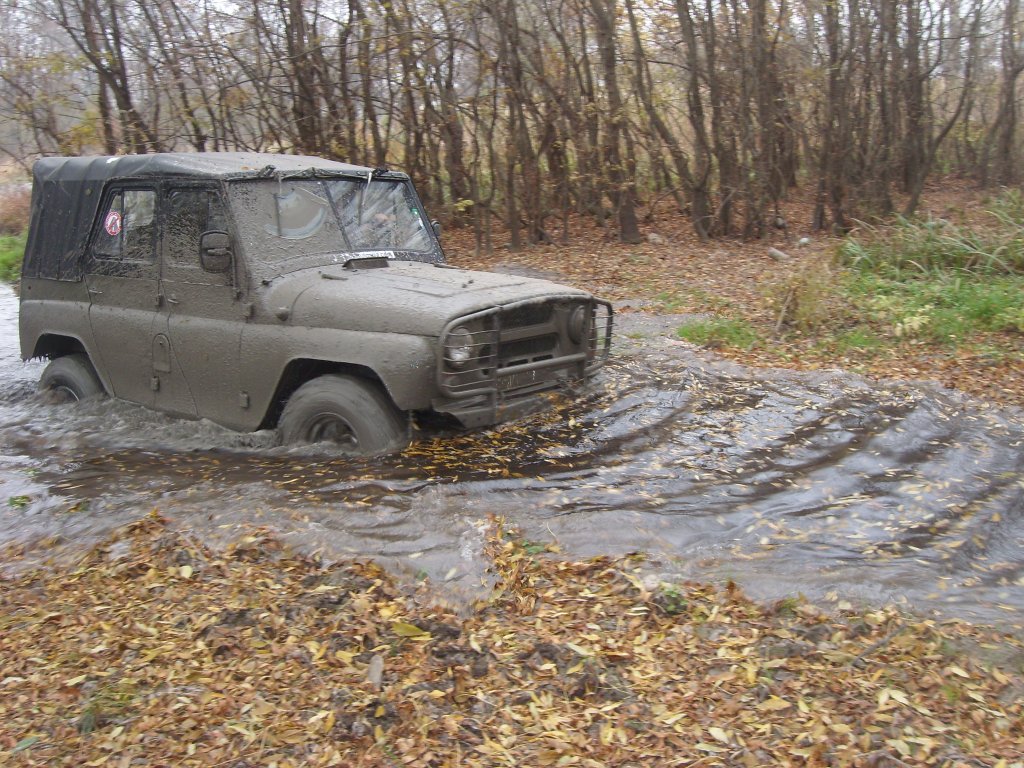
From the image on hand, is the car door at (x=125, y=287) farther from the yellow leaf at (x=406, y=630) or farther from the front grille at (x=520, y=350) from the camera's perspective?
the yellow leaf at (x=406, y=630)

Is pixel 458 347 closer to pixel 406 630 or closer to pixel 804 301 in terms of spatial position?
pixel 406 630

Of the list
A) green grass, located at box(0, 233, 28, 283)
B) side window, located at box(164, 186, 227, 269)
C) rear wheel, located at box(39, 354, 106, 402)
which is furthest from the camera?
green grass, located at box(0, 233, 28, 283)

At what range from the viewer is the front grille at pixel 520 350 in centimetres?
516

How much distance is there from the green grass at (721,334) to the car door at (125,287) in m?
4.87

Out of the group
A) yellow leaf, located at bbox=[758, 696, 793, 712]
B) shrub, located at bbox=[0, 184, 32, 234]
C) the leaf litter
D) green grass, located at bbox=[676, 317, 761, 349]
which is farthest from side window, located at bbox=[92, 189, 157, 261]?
shrub, located at bbox=[0, 184, 32, 234]

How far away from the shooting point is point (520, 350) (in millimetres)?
5730

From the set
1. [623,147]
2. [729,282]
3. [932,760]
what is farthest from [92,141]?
[932,760]

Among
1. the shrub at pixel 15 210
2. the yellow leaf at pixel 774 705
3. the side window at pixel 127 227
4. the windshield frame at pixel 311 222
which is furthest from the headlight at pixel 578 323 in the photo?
the shrub at pixel 15 210

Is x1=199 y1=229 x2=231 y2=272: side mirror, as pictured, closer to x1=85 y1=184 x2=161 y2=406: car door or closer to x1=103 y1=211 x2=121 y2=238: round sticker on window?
x1=85 y1=184 x2=161 y2=406: car door

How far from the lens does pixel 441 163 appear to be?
15.5 meters

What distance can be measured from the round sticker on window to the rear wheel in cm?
109

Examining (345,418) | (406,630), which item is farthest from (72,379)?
(406,630)

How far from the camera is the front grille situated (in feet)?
16.9

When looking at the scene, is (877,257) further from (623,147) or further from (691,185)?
(623,147)
